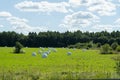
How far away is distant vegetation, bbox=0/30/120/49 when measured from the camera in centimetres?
16300

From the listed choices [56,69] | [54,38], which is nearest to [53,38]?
[54,38]

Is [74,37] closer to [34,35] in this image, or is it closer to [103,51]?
[34,35]

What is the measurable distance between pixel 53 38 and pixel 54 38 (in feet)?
1.54

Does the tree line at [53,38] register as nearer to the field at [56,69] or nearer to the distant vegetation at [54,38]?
the distant vegetation at [54,38]

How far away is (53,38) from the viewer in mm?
168750

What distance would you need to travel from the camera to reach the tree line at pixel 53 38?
16312cm

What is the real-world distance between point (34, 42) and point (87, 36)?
2879cm

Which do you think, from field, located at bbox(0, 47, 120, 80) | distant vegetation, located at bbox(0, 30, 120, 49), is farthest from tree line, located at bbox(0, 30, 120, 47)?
field, located at bbox(0, 47, 120, 80)

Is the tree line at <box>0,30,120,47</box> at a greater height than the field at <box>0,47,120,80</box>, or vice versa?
the tree line at <box>0,30,120,47</box>

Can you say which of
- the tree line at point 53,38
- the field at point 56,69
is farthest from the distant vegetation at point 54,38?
the field at point 56,69

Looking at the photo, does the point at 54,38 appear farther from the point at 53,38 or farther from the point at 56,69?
the point at 56,69

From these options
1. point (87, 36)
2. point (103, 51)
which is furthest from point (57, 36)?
point (103, 51)

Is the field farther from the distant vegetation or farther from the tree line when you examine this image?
the tree line

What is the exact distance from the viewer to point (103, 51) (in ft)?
281
